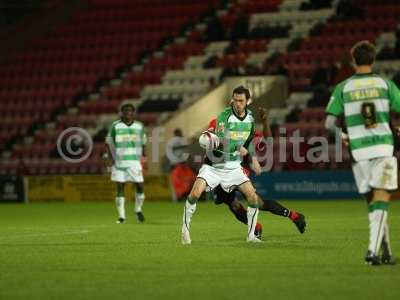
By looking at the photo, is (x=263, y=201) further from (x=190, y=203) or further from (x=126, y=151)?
(x=126, y=151)

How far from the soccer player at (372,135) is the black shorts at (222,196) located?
4188 millimetres

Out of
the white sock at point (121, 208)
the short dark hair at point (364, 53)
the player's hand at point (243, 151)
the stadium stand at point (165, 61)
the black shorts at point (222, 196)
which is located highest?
the stadium stand at point (165, 61)

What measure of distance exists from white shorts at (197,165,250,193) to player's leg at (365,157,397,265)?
3880mm

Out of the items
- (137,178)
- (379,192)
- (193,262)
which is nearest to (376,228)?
(379,192)

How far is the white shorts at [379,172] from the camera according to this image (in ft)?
34.6

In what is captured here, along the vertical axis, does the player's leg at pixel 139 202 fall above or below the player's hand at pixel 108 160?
below

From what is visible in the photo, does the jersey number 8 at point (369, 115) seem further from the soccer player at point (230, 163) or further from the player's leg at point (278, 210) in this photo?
the player's leg at point (278, 210)

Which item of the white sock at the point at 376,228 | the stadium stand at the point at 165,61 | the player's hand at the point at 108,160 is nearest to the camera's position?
the white sock at the point at 376,228

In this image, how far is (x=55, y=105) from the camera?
38.3 metres

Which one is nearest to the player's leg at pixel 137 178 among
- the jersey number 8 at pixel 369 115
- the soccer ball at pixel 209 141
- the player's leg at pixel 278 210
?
the player's leg at pixel 278 210

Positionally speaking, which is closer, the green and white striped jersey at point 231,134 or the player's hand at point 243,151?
the player's hand at point 243,151

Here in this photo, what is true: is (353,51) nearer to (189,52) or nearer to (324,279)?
(324,279)

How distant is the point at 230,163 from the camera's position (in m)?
14.3

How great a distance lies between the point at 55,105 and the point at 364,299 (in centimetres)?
3084
